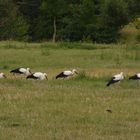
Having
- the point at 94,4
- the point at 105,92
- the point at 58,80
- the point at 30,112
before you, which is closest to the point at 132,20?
the point at 94,4

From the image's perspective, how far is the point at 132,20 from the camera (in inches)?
2260

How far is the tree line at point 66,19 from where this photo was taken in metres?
57.5

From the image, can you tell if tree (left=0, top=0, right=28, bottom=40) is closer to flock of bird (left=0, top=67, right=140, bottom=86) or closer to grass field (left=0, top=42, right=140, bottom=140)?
grass field (left=0, top=42, right=140, bottom=140)

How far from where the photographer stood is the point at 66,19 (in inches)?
2525

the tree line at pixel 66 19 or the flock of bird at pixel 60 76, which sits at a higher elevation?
the flock of bird at pixel 60 76

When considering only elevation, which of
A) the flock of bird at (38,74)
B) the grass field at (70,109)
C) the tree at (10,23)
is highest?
the grass field at (70,109)

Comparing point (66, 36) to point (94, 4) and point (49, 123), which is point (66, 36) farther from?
point (49, 123)

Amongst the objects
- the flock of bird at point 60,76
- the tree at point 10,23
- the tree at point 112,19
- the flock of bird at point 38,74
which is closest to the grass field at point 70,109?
the flock of bird at point 60,76

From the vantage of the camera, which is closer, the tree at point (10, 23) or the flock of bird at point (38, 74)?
the flock of bird at point (38, 74)

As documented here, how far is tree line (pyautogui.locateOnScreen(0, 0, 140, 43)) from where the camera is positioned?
57.5 meters

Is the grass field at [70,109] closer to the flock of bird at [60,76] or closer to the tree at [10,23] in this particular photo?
the flock of bird at [60,76]

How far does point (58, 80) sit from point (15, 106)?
6.92m

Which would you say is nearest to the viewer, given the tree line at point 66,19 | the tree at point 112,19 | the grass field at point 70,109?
the grass field at point 70,109

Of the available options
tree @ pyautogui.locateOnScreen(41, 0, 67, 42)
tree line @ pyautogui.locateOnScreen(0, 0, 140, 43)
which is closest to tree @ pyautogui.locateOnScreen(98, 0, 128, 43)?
tree line @ pyautogui.locateOnScreen(0, 0, 140, 43)
